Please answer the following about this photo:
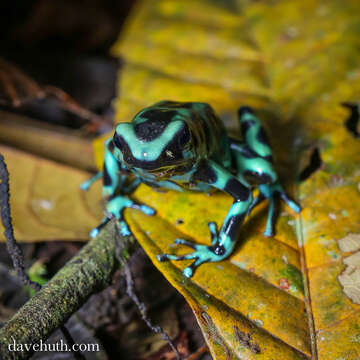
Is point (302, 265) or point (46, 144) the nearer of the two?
point (302, 265)

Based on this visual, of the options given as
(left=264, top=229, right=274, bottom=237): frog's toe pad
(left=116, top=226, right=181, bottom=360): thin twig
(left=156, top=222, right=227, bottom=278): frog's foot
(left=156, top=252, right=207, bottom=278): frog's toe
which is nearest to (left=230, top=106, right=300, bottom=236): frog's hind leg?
(left=264, top=229, right=274, bottom=237): frog's toe pad

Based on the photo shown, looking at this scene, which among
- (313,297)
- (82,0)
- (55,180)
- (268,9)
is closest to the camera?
(313,297)

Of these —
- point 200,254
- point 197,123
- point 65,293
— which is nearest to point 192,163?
point 197,123

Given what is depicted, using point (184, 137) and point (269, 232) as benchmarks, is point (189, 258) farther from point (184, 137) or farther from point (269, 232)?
point (184, 137)

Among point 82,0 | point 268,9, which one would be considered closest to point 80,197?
point 268,9

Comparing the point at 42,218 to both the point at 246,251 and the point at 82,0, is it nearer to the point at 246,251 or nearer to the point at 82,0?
the point at 246,251

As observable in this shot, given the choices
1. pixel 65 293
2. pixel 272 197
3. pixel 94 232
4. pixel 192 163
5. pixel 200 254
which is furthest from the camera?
pixel 272 197
